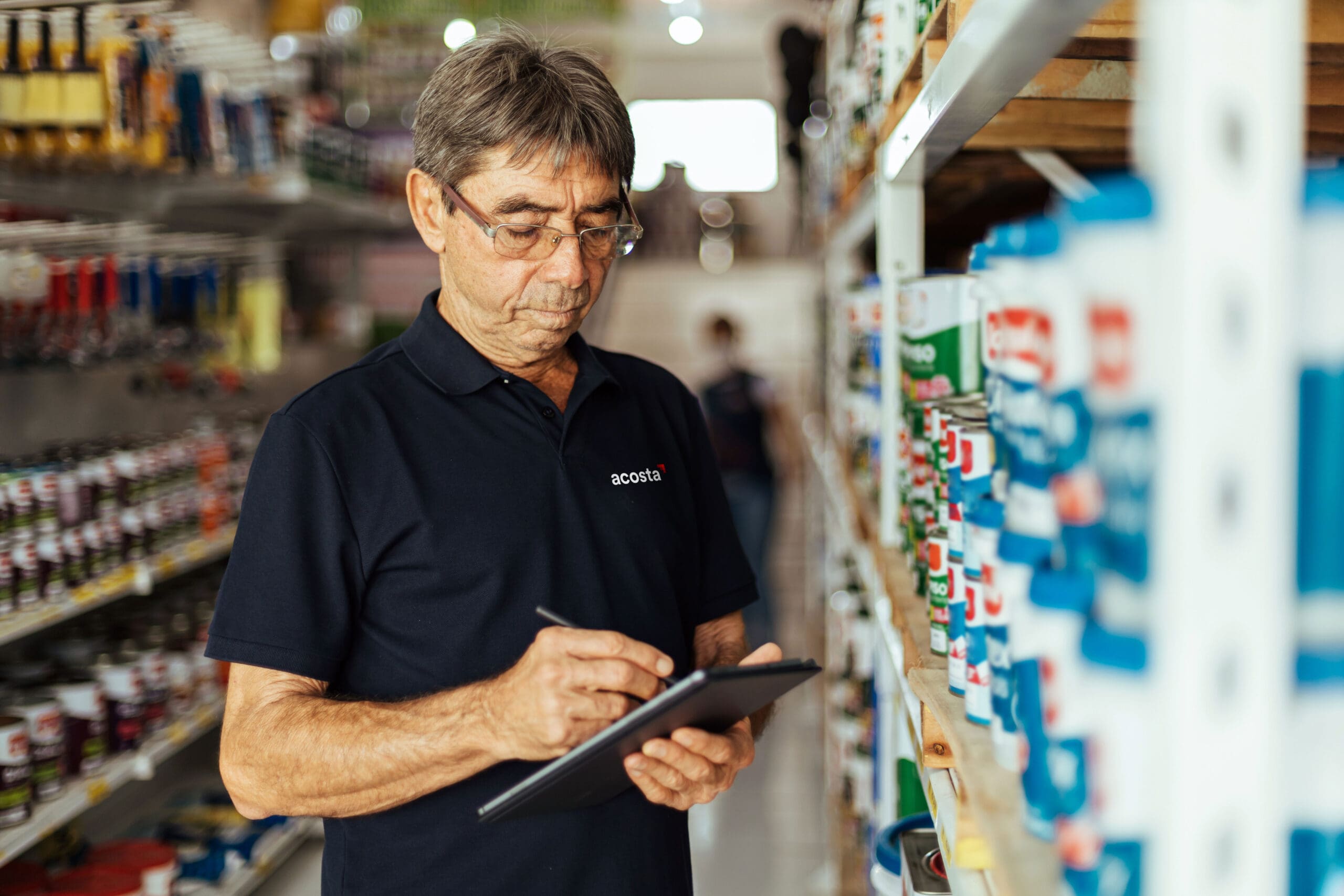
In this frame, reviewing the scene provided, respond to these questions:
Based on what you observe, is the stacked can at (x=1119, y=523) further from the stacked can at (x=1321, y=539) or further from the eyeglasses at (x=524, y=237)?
the eyeglasses at (x=524, y=237)

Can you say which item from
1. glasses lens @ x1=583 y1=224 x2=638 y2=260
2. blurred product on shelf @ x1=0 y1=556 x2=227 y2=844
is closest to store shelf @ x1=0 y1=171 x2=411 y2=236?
blurred product on shelf @ x1=0 y1=556 x2=227 y2=844

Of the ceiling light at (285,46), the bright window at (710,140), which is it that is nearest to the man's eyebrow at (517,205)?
the ceiling light at (285,46)

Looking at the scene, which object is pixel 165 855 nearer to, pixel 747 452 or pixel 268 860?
pixel 268 860

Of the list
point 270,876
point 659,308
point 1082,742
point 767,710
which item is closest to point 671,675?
point 767,710

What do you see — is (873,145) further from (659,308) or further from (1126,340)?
(659,308)

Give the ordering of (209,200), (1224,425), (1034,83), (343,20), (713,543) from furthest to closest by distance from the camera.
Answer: (343,20) → (209,200) → (713,543) → (1034,83) → (1224,425)

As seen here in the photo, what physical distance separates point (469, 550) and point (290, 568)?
222mm

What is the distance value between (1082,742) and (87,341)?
123 inches

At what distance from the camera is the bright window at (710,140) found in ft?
43.8

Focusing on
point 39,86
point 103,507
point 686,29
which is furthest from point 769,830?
point 686,29

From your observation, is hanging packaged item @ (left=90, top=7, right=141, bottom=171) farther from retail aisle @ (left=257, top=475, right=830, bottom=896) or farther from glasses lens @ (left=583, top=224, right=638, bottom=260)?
retail aisle @ (left=257, top=475, right=830, bottom=896)

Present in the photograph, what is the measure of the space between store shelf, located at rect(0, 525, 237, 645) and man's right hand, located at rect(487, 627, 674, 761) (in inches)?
53.4

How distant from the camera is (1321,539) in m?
0.53

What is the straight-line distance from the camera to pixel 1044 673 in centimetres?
65
